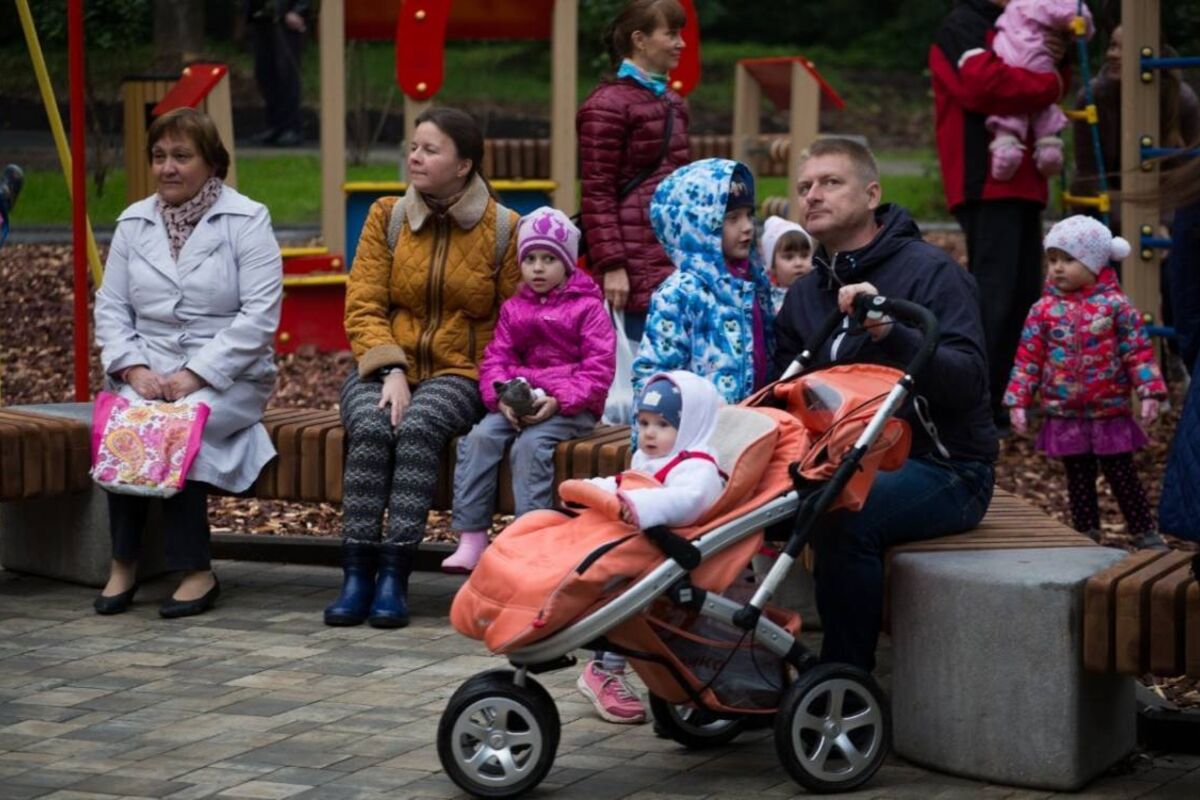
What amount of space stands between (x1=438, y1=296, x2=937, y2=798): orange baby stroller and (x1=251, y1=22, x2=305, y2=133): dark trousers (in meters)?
14.1

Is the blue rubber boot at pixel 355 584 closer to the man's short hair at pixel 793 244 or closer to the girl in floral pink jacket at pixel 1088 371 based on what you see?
the man's short hair at pixel 793 244

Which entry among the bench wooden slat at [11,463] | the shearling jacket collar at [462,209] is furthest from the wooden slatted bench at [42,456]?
the shearling jacket collar at [462,209]

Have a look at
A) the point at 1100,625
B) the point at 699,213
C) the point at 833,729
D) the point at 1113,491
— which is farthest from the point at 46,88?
the point at 1100,625

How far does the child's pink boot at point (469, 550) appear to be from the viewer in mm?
7148

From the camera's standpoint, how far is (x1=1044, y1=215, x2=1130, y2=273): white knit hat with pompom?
→ 8.45 meters

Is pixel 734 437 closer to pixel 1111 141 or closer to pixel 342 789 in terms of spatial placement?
pixel 342 789

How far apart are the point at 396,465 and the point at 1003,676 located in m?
2.43

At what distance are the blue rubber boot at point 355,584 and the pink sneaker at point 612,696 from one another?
47.3 inches

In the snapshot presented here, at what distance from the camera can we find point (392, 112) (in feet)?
79.2

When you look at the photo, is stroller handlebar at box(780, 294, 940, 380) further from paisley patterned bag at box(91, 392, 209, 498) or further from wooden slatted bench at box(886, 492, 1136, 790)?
paisley patterned bag at box(91, 392, 209, 498)

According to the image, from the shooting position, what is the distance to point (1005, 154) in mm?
10172

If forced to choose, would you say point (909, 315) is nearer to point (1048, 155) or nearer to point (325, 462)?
point (325, 462)

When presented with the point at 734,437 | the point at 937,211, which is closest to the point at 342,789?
the point at 734,437

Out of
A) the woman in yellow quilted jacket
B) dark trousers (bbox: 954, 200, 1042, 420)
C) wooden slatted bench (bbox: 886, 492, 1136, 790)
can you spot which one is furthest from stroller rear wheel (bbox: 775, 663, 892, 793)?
dark trousers (bbox: 954, 200, 1042, 420)
